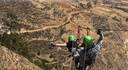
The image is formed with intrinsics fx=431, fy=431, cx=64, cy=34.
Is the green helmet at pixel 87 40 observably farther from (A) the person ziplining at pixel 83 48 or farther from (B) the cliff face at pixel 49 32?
(B) the cliff face at pixel 49 32

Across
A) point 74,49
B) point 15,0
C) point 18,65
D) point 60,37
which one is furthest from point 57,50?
point 74,49

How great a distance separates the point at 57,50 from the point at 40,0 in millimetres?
5186

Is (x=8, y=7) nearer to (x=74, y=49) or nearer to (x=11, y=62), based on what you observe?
(x=11, y=62)

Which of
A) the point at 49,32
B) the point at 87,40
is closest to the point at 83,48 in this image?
the point at 87,40

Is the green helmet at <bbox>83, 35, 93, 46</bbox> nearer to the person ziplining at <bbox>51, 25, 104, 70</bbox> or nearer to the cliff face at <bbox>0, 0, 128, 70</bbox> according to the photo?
the person ziplining at <bbox>51, 25, 104, 70</bbox>

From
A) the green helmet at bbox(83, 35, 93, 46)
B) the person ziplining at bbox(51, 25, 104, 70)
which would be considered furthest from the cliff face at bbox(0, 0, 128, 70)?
the green helmet at bbox(83, 35, 93, 46)

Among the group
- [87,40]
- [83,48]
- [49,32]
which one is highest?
[87,40]

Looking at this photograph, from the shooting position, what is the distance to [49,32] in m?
27.2

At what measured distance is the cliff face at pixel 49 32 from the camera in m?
25.4

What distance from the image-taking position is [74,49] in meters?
16.0

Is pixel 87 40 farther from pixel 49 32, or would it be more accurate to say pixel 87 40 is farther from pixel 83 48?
pixel 49 32

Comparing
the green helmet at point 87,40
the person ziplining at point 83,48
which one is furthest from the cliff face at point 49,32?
the green helmet at point 87,40

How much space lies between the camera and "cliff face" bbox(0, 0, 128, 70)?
25.4 m

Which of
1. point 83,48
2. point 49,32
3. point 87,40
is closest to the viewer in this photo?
point 87,40
